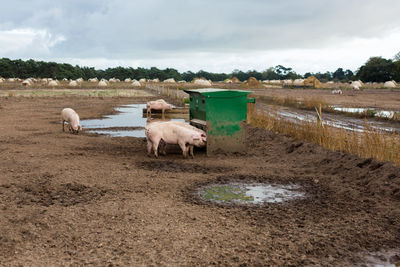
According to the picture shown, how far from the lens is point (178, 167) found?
29.0 ft

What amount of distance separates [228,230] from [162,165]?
4123mm

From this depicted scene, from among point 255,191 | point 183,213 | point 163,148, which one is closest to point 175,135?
point 163,148

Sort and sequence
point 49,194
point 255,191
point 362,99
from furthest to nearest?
point 362,99, point 255,191, point 49,194

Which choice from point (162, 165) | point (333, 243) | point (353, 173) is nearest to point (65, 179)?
point (162, 165)

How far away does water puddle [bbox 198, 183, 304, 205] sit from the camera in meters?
6.53

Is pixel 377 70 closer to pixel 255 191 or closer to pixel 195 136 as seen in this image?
pixel 195 136

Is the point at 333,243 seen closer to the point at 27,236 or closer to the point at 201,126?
the point at 27,236

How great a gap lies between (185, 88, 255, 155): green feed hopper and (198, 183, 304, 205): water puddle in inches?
116

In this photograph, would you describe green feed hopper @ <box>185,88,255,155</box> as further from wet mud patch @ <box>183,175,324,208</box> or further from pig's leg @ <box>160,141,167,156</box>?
wet mud patch @ <box>183,175,324,208</box>

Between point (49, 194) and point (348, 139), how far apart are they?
255 inches

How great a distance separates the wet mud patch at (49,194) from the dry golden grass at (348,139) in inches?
215

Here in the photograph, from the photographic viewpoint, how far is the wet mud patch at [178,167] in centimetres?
858

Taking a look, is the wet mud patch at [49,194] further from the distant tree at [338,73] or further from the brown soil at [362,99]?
the distant tree at [338,73]

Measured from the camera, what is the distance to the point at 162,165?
9.01m
